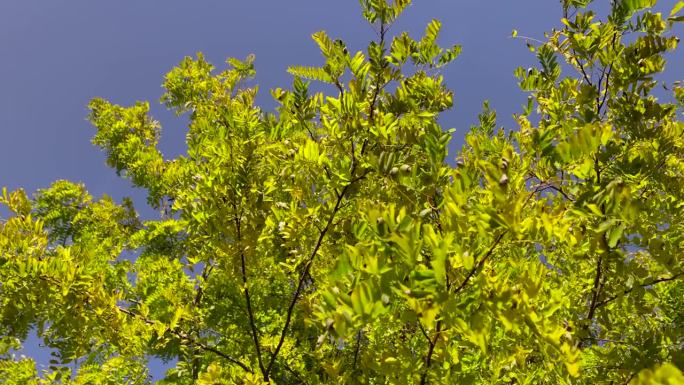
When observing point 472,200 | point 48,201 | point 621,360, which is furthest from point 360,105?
point 48,201

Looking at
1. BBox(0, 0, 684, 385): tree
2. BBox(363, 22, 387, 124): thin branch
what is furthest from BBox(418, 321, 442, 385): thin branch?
BBox(363, 22, 387, 124): thin branch

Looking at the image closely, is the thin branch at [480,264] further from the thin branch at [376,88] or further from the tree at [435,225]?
the thin branch at [376,88]

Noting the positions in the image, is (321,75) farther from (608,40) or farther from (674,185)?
(674,185)

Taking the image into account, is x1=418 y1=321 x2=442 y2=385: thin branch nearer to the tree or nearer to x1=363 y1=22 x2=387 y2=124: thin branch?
the tree

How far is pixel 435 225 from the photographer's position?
191 cm

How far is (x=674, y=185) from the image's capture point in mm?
2445

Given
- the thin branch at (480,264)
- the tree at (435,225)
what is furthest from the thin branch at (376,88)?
the thin branch at (480,264)

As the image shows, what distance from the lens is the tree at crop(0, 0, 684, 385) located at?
1282mm

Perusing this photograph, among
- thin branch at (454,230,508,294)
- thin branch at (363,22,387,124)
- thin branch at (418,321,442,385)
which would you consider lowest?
thin branch at (418,321,442,385)

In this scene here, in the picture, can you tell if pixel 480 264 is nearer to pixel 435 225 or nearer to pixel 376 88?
pixel 435 225

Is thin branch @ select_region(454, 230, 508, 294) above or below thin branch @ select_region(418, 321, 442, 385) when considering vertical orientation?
above

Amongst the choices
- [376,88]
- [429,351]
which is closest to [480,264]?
[429,351]

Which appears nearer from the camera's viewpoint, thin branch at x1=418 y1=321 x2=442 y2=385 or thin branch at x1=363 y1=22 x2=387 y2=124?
thin branch at x1=418 y1=321 x2=442 y2=385

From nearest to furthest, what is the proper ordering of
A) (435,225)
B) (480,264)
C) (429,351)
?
(480,264), (429,351), (435,225)
